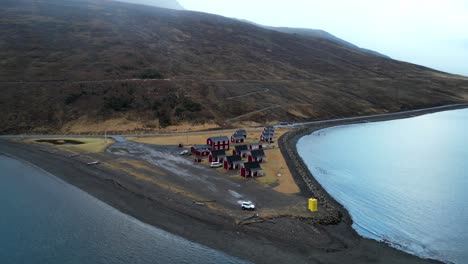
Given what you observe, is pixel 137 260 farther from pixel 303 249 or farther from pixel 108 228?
pixel 303 249

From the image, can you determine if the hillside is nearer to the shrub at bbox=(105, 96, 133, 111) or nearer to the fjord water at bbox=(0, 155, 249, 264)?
the shrub at bbox=(105, 96, 133, 111)

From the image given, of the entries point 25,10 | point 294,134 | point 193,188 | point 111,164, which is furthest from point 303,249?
point 25,10

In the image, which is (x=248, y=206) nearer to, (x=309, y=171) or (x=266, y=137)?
(x=309, y=171)

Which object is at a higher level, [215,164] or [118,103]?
[118,103]

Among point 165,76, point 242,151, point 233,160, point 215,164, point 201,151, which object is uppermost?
point 165,76

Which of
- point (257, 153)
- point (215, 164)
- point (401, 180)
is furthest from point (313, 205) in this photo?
point (401, 180)

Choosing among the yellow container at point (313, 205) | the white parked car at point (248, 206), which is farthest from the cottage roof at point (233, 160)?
the yellow container at point (313, 205)

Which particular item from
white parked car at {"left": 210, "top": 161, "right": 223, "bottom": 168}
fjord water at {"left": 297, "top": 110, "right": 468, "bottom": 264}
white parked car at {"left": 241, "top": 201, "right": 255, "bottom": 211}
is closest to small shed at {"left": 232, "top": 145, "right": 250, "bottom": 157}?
white parked car at {"left": 210, "top": 161, "right": 223, "bottom": 168}
